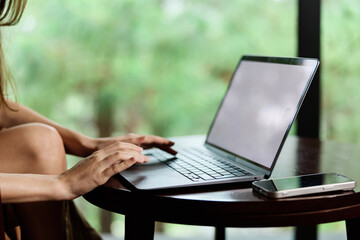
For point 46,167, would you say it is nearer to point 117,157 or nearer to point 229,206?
point 117,157

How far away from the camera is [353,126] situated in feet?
8.09

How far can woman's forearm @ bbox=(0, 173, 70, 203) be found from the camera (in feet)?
3.14

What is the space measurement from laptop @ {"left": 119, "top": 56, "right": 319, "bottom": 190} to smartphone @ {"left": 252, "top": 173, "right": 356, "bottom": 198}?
7 centimetres

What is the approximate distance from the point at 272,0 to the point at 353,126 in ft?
2.46

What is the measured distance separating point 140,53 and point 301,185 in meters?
1.87

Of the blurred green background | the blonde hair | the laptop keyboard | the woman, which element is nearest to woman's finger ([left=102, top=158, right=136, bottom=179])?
the woman

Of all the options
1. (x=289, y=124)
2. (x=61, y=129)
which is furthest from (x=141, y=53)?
(x=289, y=124)

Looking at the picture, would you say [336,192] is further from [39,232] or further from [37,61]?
[37,61]

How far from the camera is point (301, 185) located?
3.18ft

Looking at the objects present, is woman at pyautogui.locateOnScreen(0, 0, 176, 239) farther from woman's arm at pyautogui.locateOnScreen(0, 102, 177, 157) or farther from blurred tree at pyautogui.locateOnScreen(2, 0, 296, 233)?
blurred tree at pyautogui.locateOnScreen(2, 0, 296, 233)

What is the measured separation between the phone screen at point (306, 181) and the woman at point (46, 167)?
0.28 meters

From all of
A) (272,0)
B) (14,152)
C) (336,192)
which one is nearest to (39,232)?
(14,152)

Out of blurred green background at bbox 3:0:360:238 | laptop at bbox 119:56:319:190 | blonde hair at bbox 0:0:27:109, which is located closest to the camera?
laptop at bbox 119:56:319:190

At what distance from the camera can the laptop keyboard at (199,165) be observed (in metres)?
1.07
